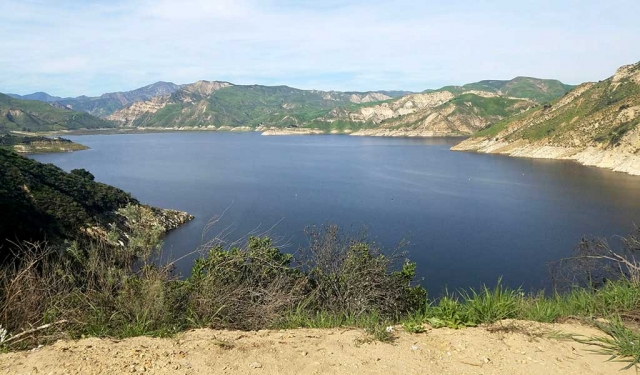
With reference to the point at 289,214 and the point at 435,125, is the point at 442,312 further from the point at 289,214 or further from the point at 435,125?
the point at 435,125

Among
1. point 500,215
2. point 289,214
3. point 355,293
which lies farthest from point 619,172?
point 355,293

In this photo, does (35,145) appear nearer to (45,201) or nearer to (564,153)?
(45,201)

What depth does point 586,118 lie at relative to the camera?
96812 mm

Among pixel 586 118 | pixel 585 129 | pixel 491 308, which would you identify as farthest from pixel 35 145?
pixel 491 308

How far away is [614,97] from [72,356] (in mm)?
122956

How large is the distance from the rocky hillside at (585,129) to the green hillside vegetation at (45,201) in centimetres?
7998

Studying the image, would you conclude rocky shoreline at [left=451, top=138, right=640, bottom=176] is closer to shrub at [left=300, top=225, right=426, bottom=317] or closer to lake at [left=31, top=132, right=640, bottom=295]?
lake at [left=31, top=132, right=640, bottom=295]

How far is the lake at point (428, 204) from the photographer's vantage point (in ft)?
111

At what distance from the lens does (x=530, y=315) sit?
557 cm

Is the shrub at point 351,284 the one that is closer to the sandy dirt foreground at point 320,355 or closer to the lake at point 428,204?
the sandy dirt foreground at point 320,355

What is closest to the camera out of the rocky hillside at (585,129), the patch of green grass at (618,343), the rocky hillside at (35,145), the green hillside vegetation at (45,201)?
the patch of green grass at (618,343)

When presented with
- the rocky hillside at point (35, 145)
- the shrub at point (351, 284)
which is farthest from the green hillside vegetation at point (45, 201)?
the rocky hillside at point (35, 145)

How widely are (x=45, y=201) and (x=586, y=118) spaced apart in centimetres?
10550

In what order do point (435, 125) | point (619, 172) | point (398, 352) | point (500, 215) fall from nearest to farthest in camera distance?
point (398, 352) < point (500, 215) < point (619, 172) < point (435, 125)
